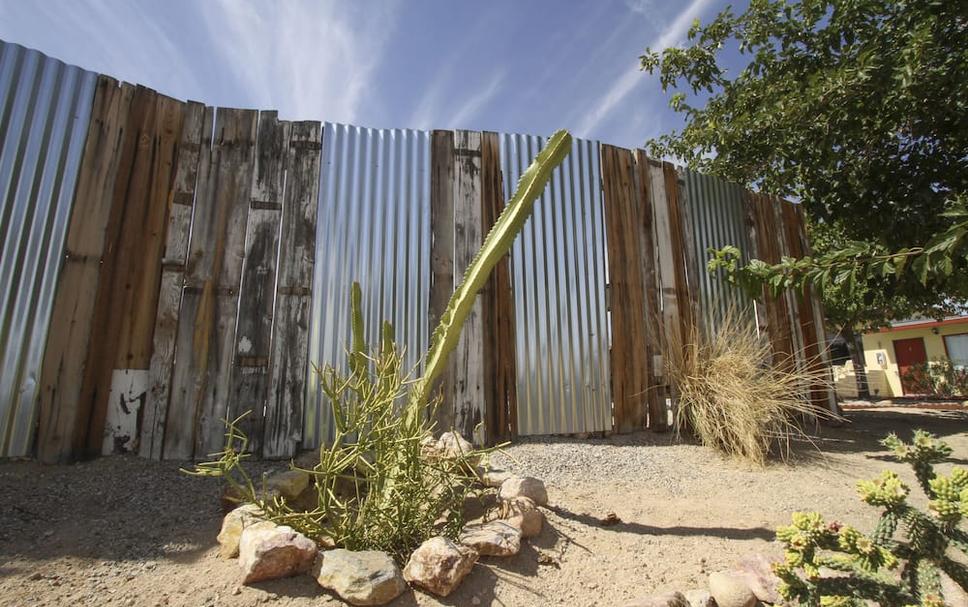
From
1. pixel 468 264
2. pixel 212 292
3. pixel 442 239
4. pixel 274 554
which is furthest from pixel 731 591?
pixel 212 292

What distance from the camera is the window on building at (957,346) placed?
13625mm

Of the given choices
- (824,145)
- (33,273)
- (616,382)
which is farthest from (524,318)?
(824,145)

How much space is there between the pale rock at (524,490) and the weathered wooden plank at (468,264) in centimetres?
81

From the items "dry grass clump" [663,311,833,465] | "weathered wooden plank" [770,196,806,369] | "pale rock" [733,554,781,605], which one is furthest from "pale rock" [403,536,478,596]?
"weathered wooden plank" [770,196,806,369]

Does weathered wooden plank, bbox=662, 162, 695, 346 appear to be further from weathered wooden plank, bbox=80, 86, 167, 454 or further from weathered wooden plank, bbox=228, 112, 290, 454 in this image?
weathered wooden plank, bbox=80, 86, 167, 454

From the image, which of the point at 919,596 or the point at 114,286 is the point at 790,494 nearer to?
the point at 919,596

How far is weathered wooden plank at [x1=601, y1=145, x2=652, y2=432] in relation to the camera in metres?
3.38

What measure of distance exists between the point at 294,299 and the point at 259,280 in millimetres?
214

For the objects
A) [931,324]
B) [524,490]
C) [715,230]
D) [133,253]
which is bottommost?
[524,490]

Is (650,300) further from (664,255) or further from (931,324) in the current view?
(931,324)

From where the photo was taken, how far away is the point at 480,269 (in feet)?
6.25

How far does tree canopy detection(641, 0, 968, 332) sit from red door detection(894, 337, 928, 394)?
13.4 meters

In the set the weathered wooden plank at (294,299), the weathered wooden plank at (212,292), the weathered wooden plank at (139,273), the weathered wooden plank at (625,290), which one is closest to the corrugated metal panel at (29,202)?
the weathered wooden plank at (139,273)

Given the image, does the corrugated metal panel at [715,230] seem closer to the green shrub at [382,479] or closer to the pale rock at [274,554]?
the green shrub at [382,479]
